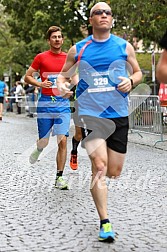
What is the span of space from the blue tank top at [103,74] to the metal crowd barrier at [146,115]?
9.74 metres

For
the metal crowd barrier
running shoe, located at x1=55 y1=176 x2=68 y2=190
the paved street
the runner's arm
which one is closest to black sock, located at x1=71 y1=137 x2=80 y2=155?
the paved street

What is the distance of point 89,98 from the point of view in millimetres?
5570

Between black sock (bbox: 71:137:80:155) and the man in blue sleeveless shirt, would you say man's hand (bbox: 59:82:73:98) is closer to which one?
the man in blue sleeveless shirt

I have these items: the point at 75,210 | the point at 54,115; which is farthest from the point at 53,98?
the point at 75,210

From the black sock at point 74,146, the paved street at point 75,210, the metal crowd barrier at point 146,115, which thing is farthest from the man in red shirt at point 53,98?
the metal crowd barrier at point 146,115

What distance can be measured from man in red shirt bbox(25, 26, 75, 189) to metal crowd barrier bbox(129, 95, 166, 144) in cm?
720

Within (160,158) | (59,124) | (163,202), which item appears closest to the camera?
(163,202)

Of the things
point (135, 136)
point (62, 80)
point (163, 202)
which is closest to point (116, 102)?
point (62, 80)

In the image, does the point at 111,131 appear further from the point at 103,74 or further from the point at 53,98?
the point at 53,98

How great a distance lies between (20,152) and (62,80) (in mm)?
7413

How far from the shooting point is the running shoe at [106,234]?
5.17 metres

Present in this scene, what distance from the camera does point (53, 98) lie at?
823 cm

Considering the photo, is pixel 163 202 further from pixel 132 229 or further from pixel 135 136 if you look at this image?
pixel 135 136

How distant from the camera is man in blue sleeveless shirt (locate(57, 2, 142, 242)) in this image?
545 cm
